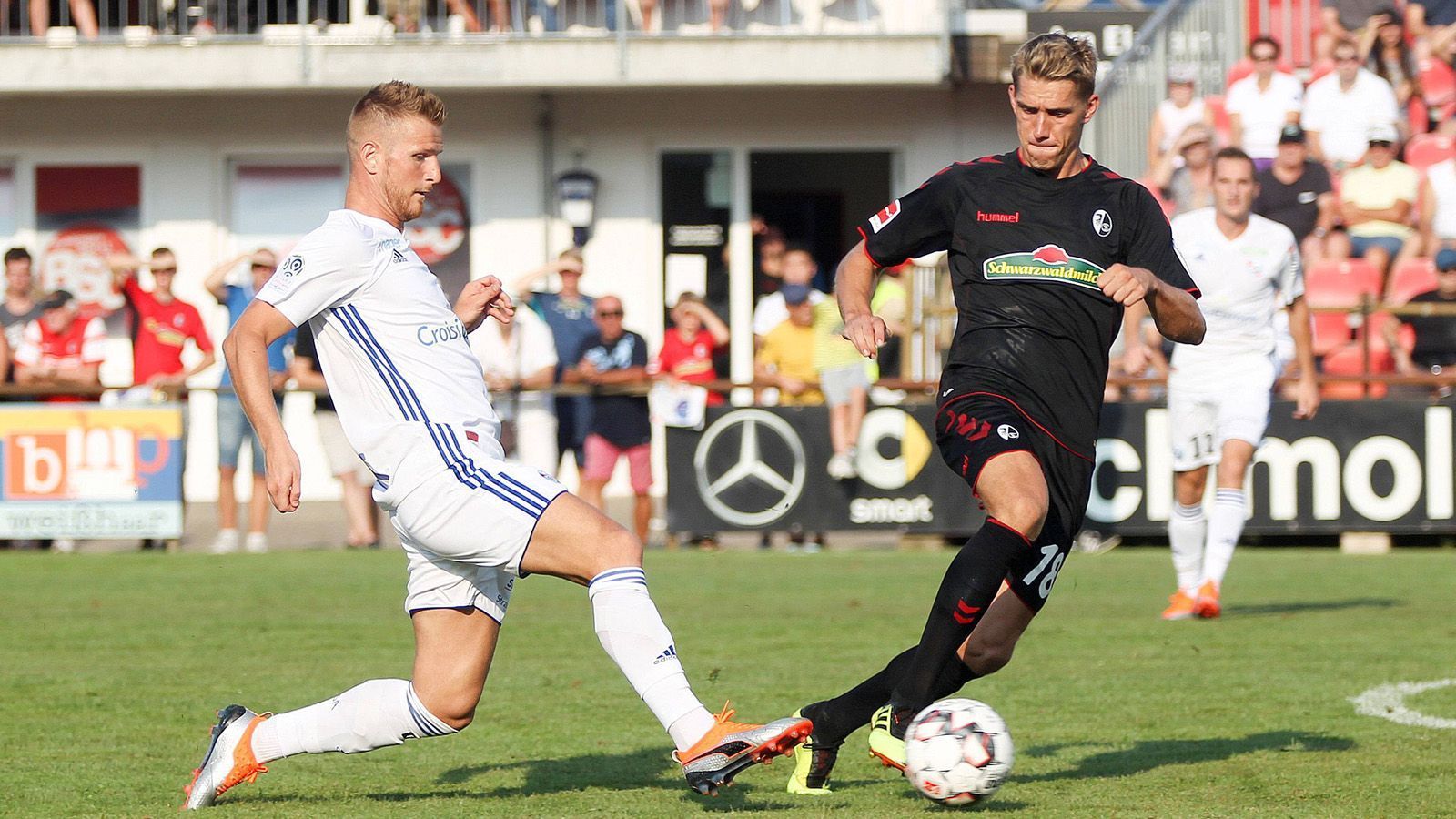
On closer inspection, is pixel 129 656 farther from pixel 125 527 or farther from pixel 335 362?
pixel 125 527

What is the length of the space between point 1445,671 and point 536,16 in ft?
49.9

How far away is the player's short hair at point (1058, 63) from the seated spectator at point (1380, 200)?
11736 mm

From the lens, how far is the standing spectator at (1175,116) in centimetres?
1822

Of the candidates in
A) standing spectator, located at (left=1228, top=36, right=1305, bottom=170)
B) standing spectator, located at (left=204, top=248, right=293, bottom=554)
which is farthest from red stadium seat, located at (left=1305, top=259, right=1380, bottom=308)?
standing spectator, located at (left=204, top=248, right=293, bottom=554)

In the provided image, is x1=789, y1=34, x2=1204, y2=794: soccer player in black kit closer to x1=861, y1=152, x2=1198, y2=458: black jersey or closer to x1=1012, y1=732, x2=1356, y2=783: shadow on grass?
x1=861, y1=152, x2=1198, y2=458: black jersey

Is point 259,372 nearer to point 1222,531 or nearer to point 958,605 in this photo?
point 958,605

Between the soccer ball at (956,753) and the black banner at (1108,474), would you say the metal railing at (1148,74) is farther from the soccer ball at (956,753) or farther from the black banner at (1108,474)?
the soccer ball at (956,753)

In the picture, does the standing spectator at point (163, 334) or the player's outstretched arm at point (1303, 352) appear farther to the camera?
the standing spectator at point (163, 334)

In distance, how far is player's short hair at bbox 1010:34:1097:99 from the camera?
5617 millimetres

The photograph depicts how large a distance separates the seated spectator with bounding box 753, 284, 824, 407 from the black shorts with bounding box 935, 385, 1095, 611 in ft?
33.5

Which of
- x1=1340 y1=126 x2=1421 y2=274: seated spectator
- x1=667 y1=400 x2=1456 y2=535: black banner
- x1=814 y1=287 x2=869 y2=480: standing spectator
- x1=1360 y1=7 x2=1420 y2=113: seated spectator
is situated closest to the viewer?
x1=667 y1=400 x2=1456 y2=535: black banner

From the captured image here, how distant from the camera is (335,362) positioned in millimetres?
5242

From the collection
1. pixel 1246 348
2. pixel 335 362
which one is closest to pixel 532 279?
pixel 1246 348

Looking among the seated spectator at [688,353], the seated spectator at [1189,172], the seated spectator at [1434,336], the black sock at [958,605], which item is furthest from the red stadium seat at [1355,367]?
the black sock at [958,605]
